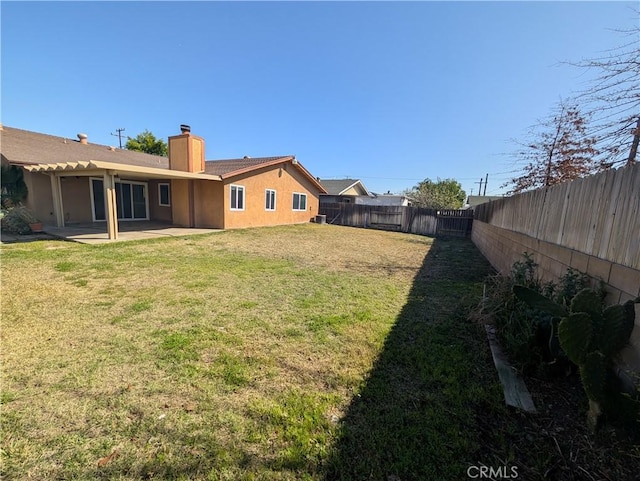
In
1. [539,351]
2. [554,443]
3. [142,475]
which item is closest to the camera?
[142,475]

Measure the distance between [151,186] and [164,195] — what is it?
95 centimetres

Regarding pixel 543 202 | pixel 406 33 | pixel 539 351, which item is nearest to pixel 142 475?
pixel 539 351

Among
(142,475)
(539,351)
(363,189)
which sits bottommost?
(142,475)

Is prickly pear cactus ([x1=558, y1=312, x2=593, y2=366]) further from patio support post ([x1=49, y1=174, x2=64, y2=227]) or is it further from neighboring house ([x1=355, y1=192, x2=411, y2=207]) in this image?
neighboring house ([x1=355, y1=192, x2=411, y2=207])

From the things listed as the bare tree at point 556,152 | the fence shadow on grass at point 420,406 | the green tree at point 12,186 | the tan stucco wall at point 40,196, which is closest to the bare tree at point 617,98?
the fence shadow on grass at point 420,406

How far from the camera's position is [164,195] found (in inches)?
580

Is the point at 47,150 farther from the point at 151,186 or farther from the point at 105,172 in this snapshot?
the point at 105,172

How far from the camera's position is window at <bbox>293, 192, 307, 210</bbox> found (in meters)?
18.2

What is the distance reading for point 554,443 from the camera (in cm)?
189

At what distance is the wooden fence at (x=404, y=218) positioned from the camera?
17.3 metres

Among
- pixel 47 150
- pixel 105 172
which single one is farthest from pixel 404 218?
pixel 47 150

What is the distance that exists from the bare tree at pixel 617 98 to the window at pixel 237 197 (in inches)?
475

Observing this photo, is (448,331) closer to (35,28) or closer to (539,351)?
(539,351)

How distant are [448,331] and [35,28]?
14.8 meters
